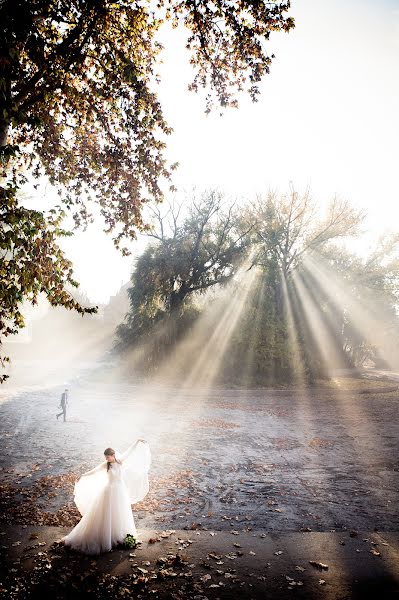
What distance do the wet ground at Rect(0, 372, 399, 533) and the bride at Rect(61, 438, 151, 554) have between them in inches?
38.4

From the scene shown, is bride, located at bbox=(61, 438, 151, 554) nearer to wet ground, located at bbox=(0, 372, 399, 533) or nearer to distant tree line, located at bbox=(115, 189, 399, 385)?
wet ground, located at bbox=(0, 372, 399, 533)

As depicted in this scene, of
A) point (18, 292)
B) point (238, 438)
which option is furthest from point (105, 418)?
point (18, 292)

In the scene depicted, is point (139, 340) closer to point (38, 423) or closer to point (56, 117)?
point (38, 423)

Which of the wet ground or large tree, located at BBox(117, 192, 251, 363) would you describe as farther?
large tree, located at BBox(117, 192, 251, 363)

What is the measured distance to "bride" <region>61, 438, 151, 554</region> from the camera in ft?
19.7

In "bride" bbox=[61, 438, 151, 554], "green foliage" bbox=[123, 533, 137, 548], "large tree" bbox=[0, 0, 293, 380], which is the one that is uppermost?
"large tree" bbox=[0, 0, 293, 380]

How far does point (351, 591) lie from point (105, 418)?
46.8 ft

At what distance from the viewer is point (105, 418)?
1755cm

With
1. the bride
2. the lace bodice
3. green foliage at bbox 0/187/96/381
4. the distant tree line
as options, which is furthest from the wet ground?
the distant tree line

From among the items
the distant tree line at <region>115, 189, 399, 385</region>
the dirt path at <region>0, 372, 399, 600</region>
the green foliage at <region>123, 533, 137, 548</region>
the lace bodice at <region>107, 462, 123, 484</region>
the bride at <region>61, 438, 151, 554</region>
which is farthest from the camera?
the distant tree line at <region>115, 189, 399, 385</region>

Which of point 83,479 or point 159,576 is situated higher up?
point 83,479

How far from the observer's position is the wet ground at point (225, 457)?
7809mm

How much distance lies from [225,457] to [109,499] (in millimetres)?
6384

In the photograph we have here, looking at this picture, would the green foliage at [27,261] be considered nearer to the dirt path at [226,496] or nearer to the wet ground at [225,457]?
the dirt path at [226,496]
